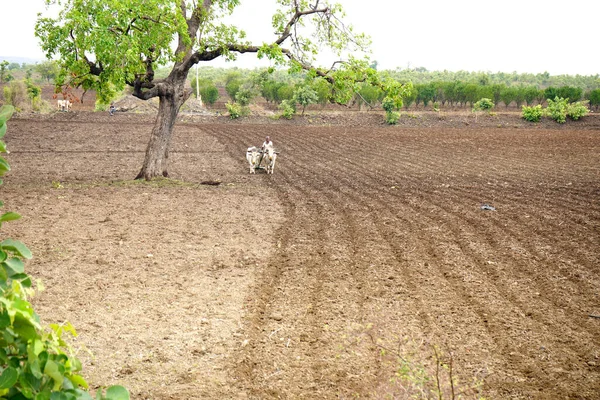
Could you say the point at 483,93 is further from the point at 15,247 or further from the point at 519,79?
the point at 15,247

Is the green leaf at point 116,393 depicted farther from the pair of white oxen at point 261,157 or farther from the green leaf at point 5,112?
the pair of white oxen at point 261,157

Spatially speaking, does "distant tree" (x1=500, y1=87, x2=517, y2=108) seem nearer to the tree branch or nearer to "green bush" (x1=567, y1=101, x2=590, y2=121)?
"green bush" (x1=567, y1=101, x2=590, y2=121)

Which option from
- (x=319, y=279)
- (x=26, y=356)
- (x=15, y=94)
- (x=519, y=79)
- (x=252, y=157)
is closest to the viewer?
(x=26, y=356)

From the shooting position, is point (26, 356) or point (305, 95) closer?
point (26, 356)

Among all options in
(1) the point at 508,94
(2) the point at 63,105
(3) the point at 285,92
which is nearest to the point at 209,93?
(3) the point at 285,92

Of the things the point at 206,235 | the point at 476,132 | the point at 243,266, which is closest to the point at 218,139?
the point at 476,132

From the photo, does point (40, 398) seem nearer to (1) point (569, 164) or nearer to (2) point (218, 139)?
(1) point (569, 164)

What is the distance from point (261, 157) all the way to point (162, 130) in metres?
4.59

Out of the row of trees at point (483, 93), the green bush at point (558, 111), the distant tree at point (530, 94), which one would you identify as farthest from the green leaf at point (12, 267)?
the distant tree at point (530, 94)

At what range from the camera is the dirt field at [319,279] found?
5.64m

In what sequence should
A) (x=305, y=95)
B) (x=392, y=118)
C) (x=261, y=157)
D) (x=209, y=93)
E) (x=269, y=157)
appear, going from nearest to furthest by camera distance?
(x=269, y=157) < (x=261, y=157) < (x=392, y=118) < (x=305, y=95) < (x=209, y=93)

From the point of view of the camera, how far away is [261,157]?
65.5 ft

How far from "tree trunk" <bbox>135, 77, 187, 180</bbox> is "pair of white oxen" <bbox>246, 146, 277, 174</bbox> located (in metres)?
3.62

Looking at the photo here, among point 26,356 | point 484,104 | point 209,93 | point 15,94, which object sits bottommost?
point 26,356
